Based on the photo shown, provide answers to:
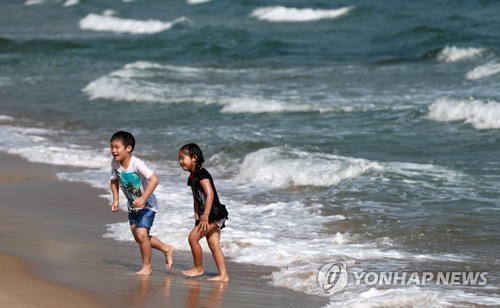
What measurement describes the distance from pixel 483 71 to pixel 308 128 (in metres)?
7.09

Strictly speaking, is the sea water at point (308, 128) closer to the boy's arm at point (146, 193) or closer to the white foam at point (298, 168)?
the white foam at point (298, 168)

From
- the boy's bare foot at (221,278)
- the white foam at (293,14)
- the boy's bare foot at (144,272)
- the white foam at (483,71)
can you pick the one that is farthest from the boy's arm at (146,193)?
the white foam at (293,14)

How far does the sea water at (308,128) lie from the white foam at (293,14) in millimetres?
1986

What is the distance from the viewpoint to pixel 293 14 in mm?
41938

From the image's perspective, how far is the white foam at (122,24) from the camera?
3944 centimetres

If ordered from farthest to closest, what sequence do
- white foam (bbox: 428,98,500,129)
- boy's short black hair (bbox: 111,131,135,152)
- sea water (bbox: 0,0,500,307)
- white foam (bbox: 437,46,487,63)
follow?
white foam (bbox: 437,46,487,63) < white foam (bbox: 428,98,500,129) < sea water (bbox: 0,0,500,307) < boy's short black hair (bbox: 111,131,135,152)

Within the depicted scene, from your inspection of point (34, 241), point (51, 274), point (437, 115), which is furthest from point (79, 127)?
point (51, 274)

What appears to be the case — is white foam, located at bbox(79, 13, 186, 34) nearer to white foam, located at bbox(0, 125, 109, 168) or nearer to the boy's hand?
white foam, located at bbox(0, 125, 109, 168)

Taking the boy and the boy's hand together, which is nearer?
the boy's hand

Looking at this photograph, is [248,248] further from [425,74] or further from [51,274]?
[425,74]

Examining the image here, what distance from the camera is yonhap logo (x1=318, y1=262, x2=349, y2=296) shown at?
23.5ft

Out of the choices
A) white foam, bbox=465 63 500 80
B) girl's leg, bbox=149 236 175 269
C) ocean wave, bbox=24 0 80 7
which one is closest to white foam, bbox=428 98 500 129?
white foam, bbox=465 63 500 80

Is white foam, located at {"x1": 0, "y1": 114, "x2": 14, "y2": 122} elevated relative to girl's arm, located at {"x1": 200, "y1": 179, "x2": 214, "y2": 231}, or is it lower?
elevated

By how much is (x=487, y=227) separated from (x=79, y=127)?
30.6 feet
